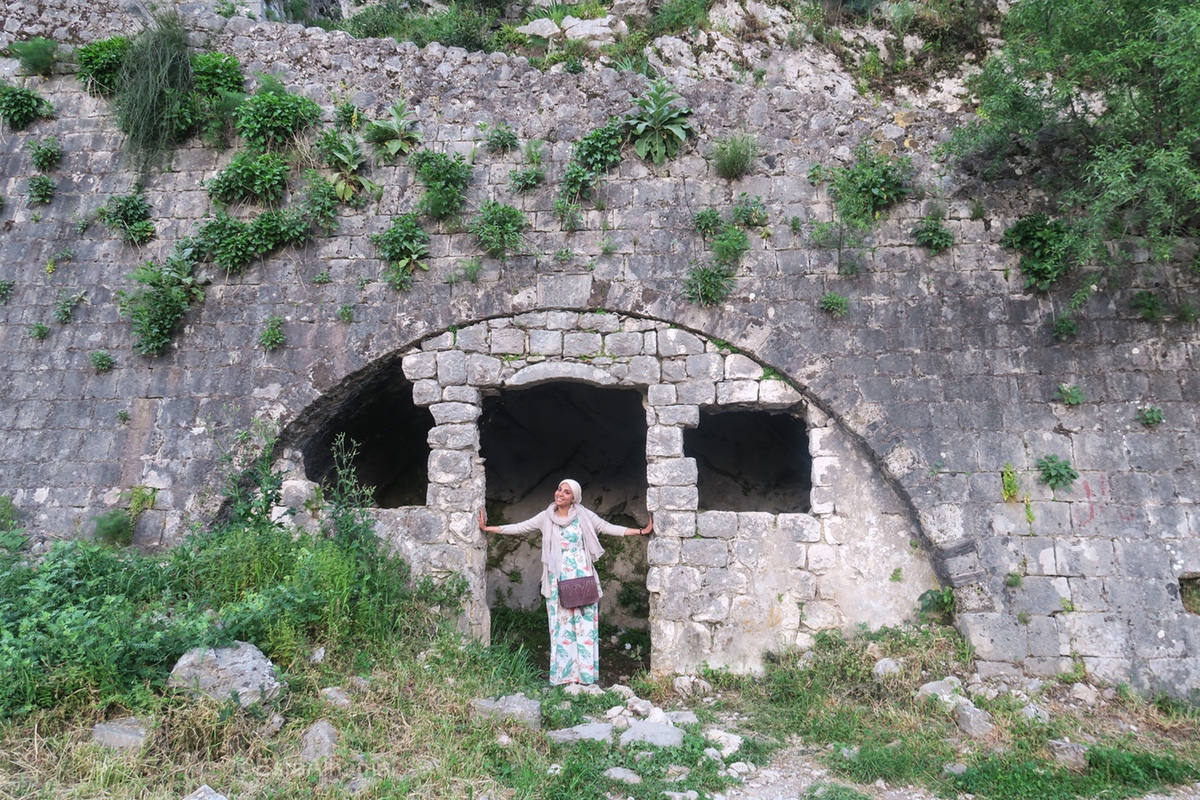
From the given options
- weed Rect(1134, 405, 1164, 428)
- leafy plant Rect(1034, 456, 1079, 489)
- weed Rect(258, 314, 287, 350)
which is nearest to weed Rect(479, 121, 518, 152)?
weed Rect(258, 314, 287, 350)

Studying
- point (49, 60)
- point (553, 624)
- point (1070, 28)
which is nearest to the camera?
point (1070, 28)

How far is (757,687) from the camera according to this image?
612cm

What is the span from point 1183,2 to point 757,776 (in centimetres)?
573

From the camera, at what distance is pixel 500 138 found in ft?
24.0

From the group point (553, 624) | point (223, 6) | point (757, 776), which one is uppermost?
point (223, 6)

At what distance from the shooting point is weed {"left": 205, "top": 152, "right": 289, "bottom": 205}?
7.24 metres

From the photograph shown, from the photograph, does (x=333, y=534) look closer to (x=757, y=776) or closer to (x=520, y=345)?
(x=520, y=345)

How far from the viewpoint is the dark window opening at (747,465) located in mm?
9195

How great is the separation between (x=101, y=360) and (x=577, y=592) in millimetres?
4553

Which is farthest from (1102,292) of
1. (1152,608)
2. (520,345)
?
(520,345)

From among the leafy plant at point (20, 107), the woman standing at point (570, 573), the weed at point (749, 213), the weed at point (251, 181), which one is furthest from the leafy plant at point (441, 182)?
the leafy plant at point (20, 107)

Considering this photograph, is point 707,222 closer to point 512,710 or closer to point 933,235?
point 933,235

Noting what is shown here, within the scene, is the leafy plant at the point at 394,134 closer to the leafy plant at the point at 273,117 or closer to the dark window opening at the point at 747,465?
the leafy plant at the point at 273,117

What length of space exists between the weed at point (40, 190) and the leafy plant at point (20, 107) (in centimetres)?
68
